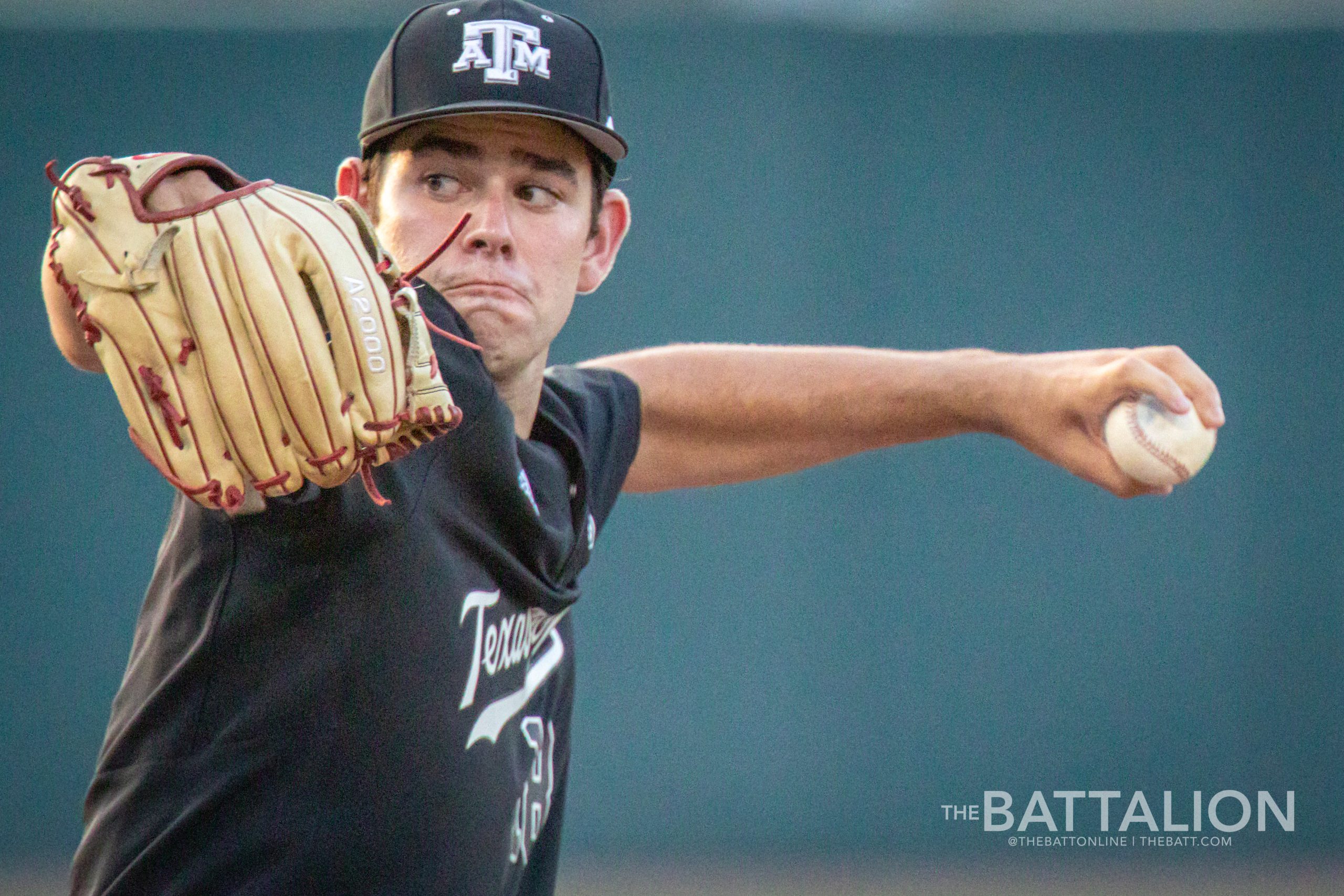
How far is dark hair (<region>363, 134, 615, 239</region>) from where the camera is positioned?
1.65 meters

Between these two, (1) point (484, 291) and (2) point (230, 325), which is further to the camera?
(1) point (484, 291)

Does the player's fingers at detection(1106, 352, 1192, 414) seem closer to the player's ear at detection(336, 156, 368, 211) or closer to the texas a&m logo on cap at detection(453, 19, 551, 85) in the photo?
the texas a&m logo on cap at detection(453, 19, 551, 85)

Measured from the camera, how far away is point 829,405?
2135mm

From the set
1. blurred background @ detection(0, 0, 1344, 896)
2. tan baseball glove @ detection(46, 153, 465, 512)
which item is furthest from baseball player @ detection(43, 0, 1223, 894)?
blurred background @ detection(0, 0, 1344, 896)

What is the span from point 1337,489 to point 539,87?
380 centimetres

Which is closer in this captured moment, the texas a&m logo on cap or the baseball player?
the baseball player

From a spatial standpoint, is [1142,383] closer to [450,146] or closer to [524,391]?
[524,391]

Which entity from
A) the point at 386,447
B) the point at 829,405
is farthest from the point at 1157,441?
the point at 386,447

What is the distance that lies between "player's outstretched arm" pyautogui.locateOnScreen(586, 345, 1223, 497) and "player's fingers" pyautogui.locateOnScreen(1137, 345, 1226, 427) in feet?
0.30

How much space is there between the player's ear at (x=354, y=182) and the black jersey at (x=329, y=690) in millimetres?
368

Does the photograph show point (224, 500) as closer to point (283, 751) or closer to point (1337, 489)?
point (283, 751)

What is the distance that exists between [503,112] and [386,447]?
599mm

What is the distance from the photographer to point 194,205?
3.34 ft

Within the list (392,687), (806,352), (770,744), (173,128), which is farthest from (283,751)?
(173,128)
